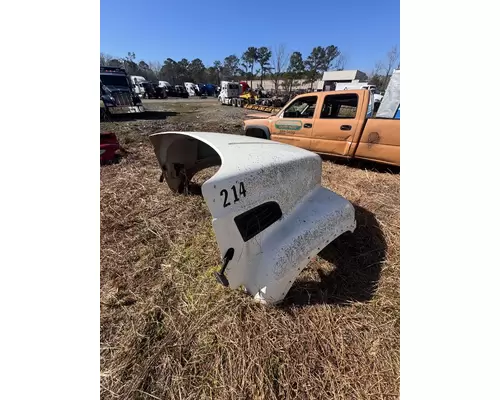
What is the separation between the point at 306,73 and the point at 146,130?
139 ft

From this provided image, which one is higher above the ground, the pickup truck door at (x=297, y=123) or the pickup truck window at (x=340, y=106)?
the pickup truck window at (x=340, y=106)

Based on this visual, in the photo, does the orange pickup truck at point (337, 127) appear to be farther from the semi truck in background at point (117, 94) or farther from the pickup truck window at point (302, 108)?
the semi truck in background at point (117, 94)

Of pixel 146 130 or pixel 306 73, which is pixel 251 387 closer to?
pixel 146 130

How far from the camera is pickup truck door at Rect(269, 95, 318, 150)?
5535mm

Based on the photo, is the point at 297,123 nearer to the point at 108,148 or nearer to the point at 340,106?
the point at 340,106

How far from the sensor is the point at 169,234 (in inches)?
117

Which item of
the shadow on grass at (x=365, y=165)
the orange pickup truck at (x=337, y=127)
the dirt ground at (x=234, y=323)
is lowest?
the dirt ground at (x=234, y=323)

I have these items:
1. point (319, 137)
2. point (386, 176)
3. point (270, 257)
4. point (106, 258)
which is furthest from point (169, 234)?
point (386, 176)

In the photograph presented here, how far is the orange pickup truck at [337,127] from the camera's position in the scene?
4.66m

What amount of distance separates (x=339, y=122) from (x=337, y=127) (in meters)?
0.12

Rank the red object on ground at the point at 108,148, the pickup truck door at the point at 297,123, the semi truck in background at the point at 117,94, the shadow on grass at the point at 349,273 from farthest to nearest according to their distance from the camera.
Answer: the semi truck in background at the point at 117,94, the pickup truck door at the point at 297,123, the red object on ground at the point at 108,148, the shadow on grass at the point at 349,273

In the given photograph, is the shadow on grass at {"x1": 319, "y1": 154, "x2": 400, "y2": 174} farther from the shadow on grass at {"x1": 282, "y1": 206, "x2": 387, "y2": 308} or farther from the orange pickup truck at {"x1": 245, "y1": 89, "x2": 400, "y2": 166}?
the shadow on grass at {"x1": 282, "y1": 206, "x2": 387, "y2": 308}

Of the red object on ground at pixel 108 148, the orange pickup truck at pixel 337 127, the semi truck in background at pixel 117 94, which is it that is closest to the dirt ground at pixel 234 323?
the orange pickup truck at pixel 337 127

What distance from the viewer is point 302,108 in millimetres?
5789
